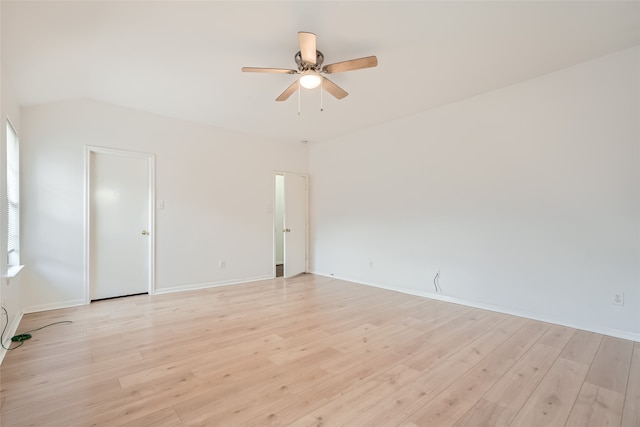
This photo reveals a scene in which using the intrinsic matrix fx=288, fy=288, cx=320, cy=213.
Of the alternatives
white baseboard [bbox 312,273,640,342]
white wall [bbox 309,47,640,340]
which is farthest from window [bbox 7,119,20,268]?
white baseboard [bbox 312,273,640,342]

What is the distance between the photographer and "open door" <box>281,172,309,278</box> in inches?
229

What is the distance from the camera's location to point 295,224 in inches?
235

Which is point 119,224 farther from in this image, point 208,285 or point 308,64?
point 308,64

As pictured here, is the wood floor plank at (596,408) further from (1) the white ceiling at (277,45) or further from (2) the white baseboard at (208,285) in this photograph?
(2) the white baseboard at (208,285)

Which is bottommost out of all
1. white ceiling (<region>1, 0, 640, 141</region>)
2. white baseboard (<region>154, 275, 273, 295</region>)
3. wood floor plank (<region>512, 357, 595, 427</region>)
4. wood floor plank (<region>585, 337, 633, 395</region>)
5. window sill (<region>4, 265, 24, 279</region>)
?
wood floor plank (<region>585, 337, 633, 395</region>)

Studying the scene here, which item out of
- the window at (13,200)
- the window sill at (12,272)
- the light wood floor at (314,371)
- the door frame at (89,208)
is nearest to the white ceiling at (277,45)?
the window at (13,200)

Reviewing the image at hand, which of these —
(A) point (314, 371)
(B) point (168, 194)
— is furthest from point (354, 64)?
(B) point (168, 194)

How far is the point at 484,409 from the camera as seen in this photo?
5.79ft

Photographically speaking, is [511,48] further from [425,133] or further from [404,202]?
[404,202]

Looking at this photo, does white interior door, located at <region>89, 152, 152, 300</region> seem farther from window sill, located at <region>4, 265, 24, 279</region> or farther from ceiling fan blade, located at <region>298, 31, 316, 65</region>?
ceiling fan blade, located at <region>298, 31, 316, 65</region>

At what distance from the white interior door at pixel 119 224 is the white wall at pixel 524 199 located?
362 cm

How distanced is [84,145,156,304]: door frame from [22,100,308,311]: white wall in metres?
0.06

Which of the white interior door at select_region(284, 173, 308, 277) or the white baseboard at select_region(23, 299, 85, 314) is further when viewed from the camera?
the white interior door at select_region(284, 173, 308, 277)

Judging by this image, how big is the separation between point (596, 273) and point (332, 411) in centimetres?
308
